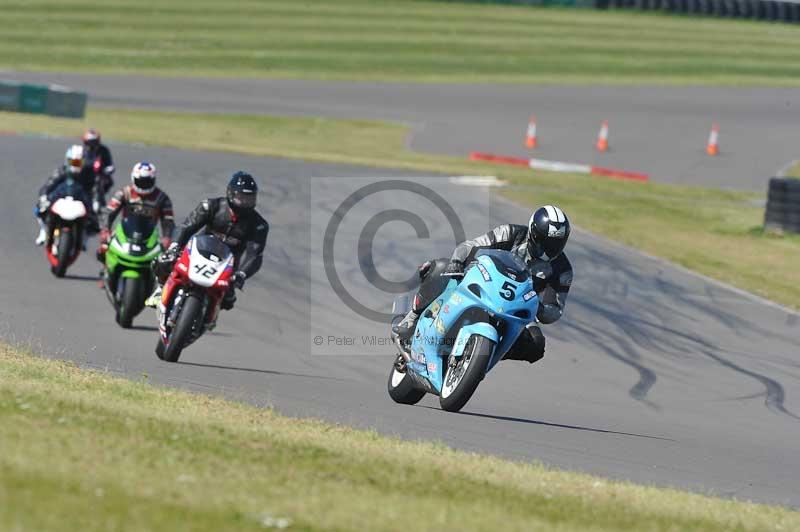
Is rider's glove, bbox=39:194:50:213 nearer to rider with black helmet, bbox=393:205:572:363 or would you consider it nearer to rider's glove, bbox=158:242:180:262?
rider's glove, bbox=158:242:180:262

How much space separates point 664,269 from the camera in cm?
1972

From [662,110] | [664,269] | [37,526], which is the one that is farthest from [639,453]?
[662,110]

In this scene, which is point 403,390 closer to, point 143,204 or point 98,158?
point 143,204

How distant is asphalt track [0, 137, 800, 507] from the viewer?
9977 mm

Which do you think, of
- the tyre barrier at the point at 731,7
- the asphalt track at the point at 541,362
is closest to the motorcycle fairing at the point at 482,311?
the asphalt track at the point at 541,362

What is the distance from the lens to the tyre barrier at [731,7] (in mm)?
57594

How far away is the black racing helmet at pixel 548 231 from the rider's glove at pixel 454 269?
2.10ft

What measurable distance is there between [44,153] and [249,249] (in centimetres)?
Result: 1467

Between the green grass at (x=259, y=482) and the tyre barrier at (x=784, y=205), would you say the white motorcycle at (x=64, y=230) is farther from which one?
the tyre barrier at (x=784, y=205)

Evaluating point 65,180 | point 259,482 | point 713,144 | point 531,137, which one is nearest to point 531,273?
point 259,482

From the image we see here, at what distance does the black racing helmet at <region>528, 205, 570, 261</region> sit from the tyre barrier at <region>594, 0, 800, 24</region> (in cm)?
5037

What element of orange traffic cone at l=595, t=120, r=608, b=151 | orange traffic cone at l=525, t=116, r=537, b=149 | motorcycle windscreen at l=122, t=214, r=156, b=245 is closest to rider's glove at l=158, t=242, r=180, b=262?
motorcycle windscreen at l=122, t=214, r=156, b=245

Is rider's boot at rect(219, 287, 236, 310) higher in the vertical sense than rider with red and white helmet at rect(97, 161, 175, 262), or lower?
lower

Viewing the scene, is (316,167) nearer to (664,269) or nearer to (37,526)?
(664,269)
